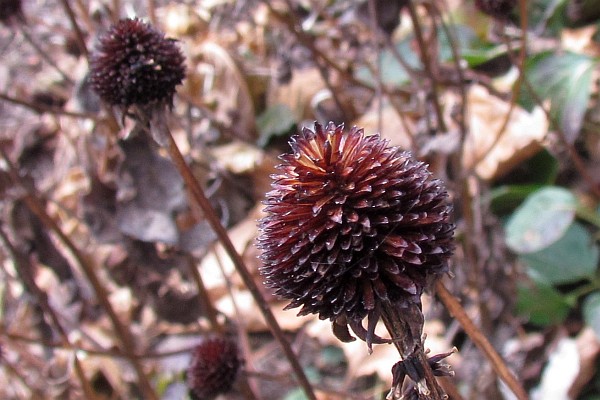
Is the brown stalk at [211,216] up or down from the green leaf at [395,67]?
down

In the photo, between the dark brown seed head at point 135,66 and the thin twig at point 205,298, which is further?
the thin twig at point 205,298

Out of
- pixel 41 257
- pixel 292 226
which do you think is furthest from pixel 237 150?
pixel 292 226

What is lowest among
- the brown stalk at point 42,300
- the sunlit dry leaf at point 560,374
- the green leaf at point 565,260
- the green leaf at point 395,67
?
the sunlit dry leaf at point 560,374

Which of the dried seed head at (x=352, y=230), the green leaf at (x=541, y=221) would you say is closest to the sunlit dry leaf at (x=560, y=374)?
the green leaf at (x=541, y=221)

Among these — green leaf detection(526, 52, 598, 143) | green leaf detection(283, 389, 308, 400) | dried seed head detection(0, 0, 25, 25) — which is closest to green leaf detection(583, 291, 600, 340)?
green leaf detection(526, 52, 598, 143)

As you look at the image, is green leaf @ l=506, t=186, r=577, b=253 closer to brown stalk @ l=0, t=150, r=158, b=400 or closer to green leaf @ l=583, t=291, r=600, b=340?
green leaf @ l=583, t=291, r=600, b=340

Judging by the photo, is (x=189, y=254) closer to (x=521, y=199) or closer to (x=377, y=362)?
(x=377, y=362)

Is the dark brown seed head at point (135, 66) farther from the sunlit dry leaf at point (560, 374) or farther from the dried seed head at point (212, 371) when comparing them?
the sunlit dry leaf at point (560, 374)
